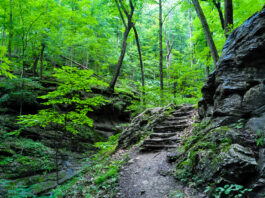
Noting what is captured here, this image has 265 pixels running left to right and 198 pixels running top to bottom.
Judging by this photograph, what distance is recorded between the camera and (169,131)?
7.10 meters

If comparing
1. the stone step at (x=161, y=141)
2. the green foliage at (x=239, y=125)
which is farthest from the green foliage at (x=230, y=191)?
the stone step at (x=161, y=141)

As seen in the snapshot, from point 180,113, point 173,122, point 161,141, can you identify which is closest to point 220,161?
point 161,141

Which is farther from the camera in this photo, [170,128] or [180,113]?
[180,113]

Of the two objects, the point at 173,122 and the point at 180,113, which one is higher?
the point at 180,113

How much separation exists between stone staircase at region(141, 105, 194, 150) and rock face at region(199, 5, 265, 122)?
86.7 inches

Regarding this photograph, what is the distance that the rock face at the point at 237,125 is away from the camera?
2723mm

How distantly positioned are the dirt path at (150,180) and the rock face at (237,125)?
1.00 ft

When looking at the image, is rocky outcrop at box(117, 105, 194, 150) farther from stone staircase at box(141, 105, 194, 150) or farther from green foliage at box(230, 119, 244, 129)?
green foliage at box(230, 119, 244, 129)

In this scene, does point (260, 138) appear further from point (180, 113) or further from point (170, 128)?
point (180, 113)

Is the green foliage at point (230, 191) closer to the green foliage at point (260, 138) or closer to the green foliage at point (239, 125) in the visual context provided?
the green foliage at point (260, 138)

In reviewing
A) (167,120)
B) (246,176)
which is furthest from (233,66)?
(167,120)

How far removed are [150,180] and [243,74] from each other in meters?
3.91

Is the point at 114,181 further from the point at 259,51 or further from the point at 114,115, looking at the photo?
the point at 114,115

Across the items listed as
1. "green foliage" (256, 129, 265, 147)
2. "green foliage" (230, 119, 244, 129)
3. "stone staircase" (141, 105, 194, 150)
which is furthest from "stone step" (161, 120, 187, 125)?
"green foliage" (256, 129, 265, 147)
